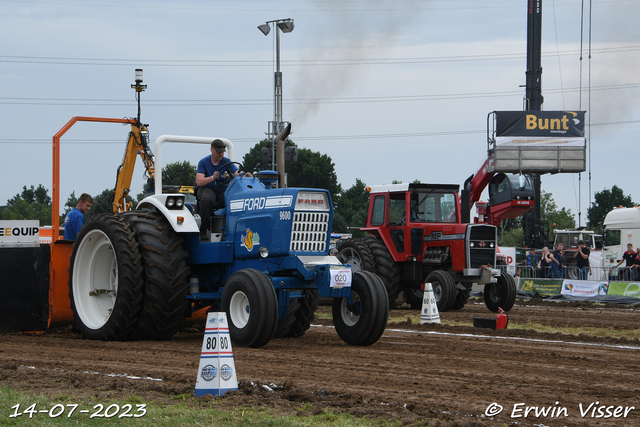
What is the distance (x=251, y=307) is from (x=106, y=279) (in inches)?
121

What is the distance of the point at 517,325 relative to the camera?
13.0m

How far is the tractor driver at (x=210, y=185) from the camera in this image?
9680mm

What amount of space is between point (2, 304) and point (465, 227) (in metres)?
9.27

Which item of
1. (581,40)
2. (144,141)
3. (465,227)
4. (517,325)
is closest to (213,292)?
(517,325)

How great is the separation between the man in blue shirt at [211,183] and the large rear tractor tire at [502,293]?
25.8 feet

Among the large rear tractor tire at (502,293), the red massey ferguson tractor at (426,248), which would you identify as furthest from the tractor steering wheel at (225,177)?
the large rear tractor tire at (502,293)

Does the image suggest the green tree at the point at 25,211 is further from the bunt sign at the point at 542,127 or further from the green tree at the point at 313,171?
the bunt sign at the point at 542,127

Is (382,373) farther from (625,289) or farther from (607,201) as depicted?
(607,201)

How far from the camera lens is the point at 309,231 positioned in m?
8.95

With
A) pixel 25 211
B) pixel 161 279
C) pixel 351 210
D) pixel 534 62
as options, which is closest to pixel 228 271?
pixel 161 279

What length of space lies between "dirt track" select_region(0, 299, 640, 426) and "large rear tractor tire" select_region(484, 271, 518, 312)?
4.85 metres

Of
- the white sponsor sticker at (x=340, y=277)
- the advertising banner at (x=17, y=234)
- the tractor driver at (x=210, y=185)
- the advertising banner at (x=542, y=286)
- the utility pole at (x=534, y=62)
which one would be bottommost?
the advertising banner at (x=542, y=286)

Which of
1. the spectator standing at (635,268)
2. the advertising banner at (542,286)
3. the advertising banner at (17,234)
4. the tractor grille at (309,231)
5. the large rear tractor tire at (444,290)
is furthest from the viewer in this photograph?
the advertising banner at (542,286)

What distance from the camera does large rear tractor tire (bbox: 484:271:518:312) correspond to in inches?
615
